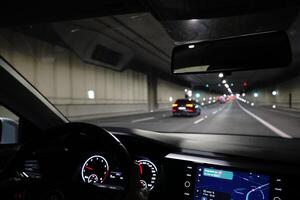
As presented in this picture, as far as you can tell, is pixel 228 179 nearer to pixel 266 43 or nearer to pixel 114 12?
pixel 266 43

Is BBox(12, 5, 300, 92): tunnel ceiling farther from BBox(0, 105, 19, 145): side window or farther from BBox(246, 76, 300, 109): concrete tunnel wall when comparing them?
BBox(0, 105, 19, 145): side window

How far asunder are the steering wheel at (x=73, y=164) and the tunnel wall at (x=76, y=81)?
12.1 feet

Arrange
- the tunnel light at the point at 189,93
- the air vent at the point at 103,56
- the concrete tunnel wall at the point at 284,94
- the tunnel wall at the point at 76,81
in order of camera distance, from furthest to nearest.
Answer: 1. the air vent at the point at 103,56
2. the tunnel light at the point at 189,93
3. the tunnel wall at the point at 76,81
4. the concrete tunnel wall at the point at 284,94

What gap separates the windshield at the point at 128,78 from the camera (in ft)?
20.4

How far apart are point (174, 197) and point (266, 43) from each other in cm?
152

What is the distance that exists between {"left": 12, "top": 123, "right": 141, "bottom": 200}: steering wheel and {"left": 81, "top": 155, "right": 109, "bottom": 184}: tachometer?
0.07 metres

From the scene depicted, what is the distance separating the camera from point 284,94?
6.13 metres

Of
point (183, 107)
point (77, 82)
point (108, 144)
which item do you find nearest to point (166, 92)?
point (183, 107)

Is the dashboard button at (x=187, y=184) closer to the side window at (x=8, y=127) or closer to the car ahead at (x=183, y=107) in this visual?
the side window at (x=8, y=127)

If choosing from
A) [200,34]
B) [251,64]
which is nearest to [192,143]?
[251,64]

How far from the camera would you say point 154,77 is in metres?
6.88

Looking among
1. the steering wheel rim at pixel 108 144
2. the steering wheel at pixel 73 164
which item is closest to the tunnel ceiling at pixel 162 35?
the steering wheel at pixel 73 164

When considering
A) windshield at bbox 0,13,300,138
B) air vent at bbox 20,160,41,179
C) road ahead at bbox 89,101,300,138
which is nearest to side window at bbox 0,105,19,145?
air vent at bbox 20,160,41,179

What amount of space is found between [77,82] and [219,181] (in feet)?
22.3
